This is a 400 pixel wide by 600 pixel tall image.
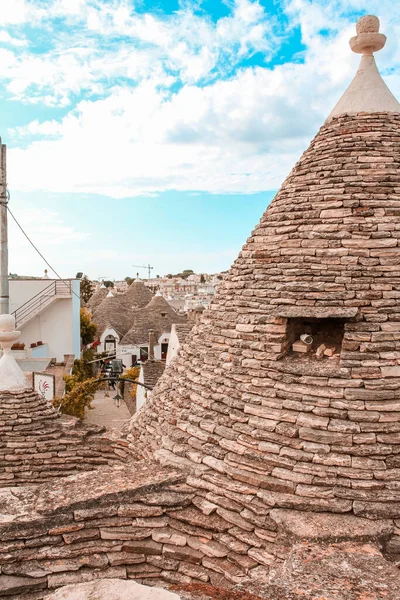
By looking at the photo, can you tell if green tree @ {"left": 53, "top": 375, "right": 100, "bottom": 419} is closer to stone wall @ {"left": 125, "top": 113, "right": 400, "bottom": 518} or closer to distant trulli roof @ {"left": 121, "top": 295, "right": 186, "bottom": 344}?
stone wall @ {"left": 125, "top": 113, "right": 400, "bottom": 518}

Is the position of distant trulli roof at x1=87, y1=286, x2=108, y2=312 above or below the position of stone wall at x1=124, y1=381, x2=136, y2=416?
above

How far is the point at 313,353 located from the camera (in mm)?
5699

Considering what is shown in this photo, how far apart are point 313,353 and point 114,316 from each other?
30.4 metres

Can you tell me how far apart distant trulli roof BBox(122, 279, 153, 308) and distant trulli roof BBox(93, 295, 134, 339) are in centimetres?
179

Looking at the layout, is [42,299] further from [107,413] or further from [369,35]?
Result: [369,35]

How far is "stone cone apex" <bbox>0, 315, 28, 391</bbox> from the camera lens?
7.59 m

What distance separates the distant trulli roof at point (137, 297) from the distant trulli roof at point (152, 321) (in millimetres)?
4661

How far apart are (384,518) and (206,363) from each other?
111 inches

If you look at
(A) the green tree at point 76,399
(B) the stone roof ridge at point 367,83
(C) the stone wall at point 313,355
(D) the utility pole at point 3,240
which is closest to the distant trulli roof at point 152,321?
(A) the green tree at point 76,399

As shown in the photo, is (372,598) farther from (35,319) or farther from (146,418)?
(35,319)

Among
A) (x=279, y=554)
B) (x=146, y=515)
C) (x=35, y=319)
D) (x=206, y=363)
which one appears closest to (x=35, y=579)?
(x=146, y=515)

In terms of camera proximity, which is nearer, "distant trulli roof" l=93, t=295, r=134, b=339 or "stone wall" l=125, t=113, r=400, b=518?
"stone wall" l=125, t=113, r=400, b=518

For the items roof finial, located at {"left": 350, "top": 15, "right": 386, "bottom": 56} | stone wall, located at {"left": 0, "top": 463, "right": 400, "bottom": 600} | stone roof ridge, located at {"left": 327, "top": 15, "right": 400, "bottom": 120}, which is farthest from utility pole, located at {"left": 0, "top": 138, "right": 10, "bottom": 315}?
roof finial, located at {"left": 350, "top": 15, "right": 386, "bottom": 56}

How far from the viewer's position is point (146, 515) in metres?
5.20
